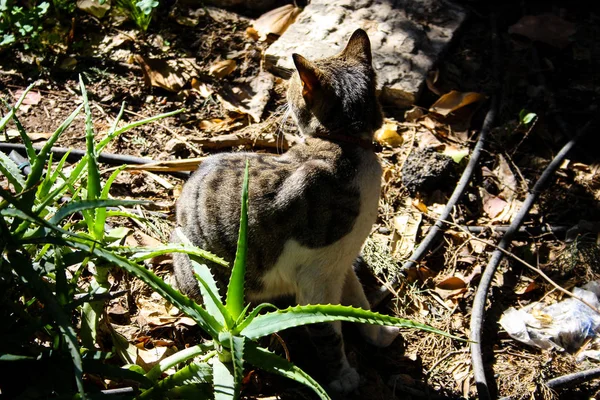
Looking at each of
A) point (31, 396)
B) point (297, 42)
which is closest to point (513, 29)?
point (297, 42)

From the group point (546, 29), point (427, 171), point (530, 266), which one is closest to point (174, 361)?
point (530, 266)

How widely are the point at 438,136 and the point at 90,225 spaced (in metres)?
2.62

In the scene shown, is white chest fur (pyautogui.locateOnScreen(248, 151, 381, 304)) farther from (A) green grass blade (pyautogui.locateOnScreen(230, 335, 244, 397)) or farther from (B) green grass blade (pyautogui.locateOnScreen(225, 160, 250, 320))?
(A) green grass blade (pyautogui.locateOnScreen(230, 335, 244, 397))

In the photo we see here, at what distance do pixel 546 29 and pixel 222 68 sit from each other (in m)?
2.58

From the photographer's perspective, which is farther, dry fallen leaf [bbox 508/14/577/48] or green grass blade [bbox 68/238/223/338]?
dry fallen leaf [bbox 508/14/577/48]

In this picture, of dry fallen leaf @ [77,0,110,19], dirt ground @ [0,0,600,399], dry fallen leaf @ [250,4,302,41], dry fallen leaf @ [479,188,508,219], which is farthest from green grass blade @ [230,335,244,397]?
dry fallen leaf @ [77,0,110,19]

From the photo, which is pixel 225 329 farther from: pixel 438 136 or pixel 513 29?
pixel 513 29

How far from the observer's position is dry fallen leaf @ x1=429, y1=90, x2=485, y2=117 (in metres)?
4.20

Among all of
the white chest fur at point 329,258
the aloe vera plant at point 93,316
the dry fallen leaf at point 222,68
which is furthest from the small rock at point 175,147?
the aloe vera plant at point 93,316

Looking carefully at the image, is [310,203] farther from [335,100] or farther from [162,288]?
[162,288]

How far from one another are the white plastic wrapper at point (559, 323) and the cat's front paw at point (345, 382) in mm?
937

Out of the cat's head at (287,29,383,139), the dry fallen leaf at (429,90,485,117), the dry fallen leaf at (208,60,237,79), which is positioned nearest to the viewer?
the cat's head at (287,29,383,139)

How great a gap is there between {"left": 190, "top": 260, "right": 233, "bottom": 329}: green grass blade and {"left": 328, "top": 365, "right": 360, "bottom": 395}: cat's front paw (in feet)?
3.04

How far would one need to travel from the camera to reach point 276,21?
4680 mm
